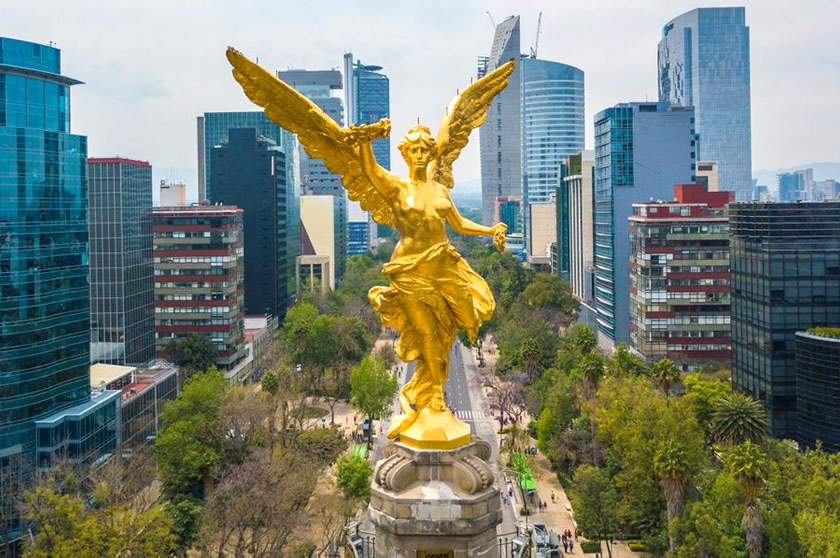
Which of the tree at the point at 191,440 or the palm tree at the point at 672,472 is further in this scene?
the tree at the point at 191,440

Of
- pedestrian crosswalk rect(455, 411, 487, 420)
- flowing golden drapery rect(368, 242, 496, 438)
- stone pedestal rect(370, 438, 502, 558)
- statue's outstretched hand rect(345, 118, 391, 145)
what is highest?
statue's outstretched hand rect(345, 118, 391, 145)

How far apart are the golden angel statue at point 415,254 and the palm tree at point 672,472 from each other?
24.5 m

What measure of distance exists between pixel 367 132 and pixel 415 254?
11.5ft

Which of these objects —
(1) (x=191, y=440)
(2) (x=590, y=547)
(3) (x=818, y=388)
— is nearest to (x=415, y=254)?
(2) (x=590, y=547)

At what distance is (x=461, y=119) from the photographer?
24562 mm

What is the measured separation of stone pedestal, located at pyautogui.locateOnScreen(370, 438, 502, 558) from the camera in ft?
67.7

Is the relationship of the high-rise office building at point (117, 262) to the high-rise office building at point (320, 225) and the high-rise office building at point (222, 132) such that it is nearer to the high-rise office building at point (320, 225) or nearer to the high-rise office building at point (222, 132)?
the high-rise office building at point (320, 225)

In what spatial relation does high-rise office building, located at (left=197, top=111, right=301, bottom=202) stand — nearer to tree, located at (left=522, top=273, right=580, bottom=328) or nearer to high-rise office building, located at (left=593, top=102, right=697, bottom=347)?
tree, located at (left=522, top=273, right=580, bottom=328)

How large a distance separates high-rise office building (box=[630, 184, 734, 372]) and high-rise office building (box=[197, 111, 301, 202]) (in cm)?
10214

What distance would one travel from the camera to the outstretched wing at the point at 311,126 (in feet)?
68.1

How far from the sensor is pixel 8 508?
44156mm

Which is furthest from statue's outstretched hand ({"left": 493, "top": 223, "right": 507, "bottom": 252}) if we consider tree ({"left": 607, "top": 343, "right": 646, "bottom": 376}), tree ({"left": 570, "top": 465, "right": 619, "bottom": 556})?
tree ({"left": 607, "top": 343, "right": 646, "bottom": 376})

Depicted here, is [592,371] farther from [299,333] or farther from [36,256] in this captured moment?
[36,256]

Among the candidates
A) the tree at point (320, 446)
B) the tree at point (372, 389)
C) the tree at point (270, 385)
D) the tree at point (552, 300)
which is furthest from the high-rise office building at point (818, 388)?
the tree at point (552, 300)
